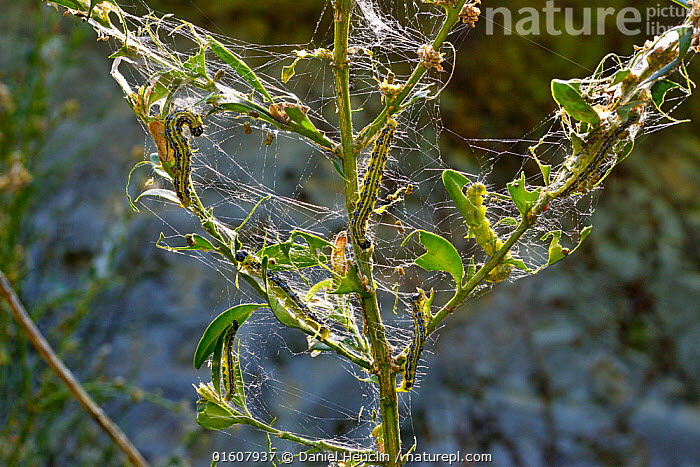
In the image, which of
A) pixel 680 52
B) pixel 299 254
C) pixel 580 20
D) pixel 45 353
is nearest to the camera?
pixel 680 52

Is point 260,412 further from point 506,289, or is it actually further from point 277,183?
point 506,289

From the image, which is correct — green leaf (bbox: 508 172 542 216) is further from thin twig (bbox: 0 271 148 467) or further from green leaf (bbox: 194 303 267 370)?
thin twig (bbox: 0 271 148 467)

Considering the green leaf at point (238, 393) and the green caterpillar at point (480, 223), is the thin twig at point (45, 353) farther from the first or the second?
the green caterpillar at point (480, 223)

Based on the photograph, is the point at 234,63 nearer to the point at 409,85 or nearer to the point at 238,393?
the point at 409,85

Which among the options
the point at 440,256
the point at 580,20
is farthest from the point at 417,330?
the point at 580,20

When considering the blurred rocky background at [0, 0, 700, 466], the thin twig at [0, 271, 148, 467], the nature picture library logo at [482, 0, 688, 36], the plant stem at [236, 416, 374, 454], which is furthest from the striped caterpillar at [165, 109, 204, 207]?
the nature picture library logo at [482, 0, 688, 36]

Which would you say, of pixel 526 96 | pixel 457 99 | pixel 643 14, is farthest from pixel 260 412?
pixel 643 14
